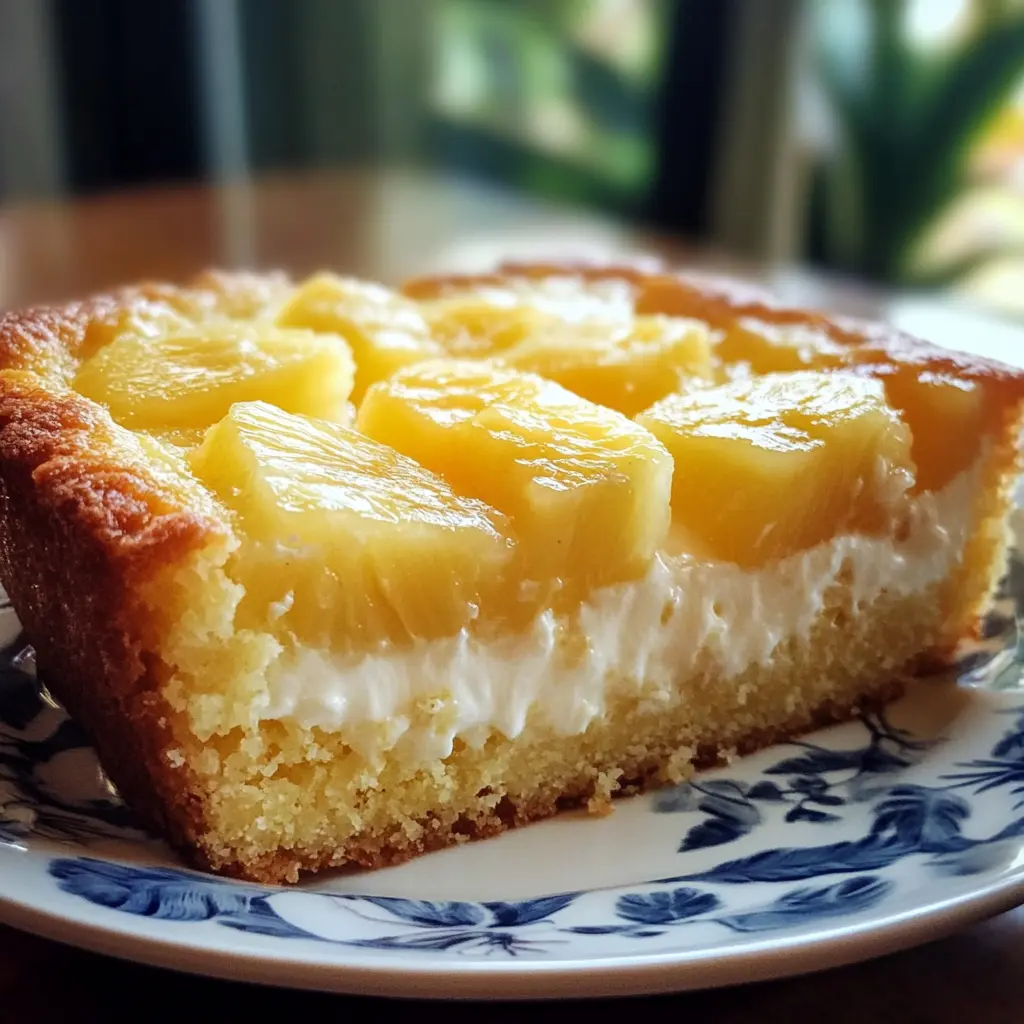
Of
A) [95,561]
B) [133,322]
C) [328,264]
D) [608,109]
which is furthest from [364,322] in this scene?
[608,109]

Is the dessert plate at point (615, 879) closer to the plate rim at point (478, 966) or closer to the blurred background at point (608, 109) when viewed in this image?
the plate rim at point (478, 966)

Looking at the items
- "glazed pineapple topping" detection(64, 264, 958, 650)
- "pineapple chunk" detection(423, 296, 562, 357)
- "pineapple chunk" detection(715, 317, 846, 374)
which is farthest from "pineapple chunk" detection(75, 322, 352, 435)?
"pineapple chunk" detection(715, 317, 846, 374)

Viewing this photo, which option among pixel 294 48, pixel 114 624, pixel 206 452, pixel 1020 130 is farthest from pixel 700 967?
pixel 294 48

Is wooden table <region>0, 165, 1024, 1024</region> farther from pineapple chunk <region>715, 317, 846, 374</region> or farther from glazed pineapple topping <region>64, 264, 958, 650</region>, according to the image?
pineapple chunk <region>715, 317, 846, 374</region>

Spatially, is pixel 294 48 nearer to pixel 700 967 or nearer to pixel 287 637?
pixel 287 637

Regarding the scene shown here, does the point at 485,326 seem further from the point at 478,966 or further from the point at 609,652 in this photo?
the point at 478,966
